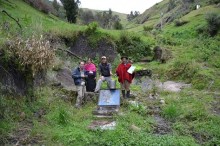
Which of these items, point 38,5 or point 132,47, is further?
point 38,5

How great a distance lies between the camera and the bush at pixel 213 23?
25.5 m

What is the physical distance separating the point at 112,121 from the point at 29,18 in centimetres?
1294

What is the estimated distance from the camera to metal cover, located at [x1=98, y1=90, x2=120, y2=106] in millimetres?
11734

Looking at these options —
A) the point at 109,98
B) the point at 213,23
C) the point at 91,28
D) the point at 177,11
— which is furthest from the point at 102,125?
the point at 177,11

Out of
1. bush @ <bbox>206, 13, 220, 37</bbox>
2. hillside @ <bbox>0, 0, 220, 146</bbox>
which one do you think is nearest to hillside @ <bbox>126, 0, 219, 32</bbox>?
bush @ <bbox>206, 13, 220, 37</bbox>

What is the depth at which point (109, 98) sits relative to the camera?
470 inches

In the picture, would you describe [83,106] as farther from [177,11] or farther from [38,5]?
[177,11]

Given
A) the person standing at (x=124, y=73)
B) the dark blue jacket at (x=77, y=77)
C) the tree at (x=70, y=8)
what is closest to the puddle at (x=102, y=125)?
the dark blue jacket at (x=77, y=77)

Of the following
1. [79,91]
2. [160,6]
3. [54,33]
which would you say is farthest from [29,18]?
[160,6]

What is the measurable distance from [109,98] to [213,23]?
16.7 metres

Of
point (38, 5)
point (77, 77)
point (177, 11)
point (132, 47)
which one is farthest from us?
point (177, 11)

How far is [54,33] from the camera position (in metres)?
21.3

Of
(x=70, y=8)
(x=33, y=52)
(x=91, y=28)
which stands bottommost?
(x=33, y=52)

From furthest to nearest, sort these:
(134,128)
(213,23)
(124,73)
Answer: (213,23) → (124,73) → (134,128)
